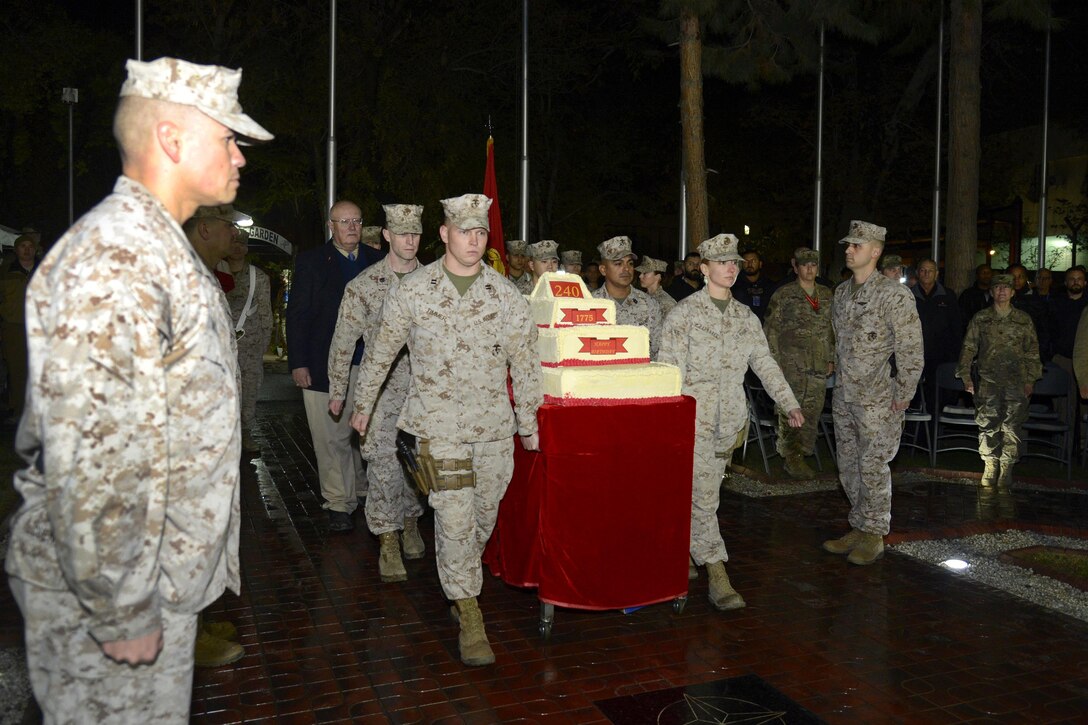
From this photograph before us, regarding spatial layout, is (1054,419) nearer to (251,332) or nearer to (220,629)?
(251,332)

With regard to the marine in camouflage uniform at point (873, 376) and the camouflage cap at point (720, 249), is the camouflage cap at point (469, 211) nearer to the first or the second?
the camouflage cap at point (720, 249)

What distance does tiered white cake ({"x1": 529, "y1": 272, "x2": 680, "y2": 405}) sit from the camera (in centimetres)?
500

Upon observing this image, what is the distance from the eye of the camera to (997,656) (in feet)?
16.0

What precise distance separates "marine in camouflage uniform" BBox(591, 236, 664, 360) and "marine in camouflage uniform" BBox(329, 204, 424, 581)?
156 centimetres

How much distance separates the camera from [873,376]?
21.3ft

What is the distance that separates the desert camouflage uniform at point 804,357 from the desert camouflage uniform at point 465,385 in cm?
522

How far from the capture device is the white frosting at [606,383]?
16.4ft

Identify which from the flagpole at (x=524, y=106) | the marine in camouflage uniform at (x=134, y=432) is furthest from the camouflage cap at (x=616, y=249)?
the flagpole at (x=524, y=106)

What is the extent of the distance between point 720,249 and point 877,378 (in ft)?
5.37

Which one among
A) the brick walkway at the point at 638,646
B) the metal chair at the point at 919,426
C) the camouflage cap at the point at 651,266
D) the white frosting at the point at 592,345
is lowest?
the brick walkway at the point at 638,646

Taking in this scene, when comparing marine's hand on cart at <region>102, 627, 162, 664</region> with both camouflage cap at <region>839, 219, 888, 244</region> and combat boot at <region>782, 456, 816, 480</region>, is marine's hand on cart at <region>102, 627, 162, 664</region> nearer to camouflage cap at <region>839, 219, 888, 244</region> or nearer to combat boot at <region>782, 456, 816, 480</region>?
camouflage cap at <region>839, 219, 888, 244</region>

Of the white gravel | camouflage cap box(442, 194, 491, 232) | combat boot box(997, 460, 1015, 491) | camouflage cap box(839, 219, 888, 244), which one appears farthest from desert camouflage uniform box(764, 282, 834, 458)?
camouflage cap box(442, 194, 491, 232)

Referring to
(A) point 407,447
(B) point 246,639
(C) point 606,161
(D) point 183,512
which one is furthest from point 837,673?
(C) point 606,161

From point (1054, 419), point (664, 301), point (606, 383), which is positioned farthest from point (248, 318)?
point (1054, 419)
